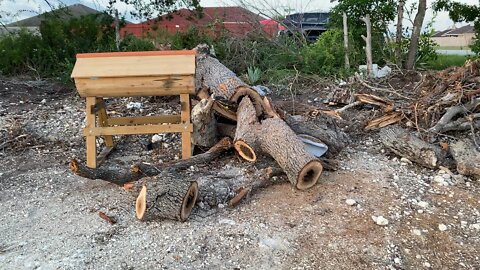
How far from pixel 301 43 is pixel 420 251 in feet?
20.4

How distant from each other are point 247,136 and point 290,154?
500 mm

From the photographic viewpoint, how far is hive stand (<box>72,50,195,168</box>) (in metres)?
4.25

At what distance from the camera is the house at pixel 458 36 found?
9245mm

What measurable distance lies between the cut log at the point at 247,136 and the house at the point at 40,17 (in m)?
5.47

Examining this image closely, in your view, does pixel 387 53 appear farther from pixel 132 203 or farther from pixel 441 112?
pixel 132 203

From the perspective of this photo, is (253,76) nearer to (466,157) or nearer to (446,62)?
(466,157)

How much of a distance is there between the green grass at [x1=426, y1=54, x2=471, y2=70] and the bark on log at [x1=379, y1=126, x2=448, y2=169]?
4527mm

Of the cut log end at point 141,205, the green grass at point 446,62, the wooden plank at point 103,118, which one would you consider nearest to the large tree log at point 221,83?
the wooden plank at point 103,118

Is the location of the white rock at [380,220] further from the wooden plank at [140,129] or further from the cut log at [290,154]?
the wooden plank at [140,129]

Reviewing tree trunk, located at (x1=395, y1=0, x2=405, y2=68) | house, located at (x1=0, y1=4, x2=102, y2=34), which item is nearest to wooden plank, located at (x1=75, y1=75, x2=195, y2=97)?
house, located at (x1=0, y1=4, x2=102, y2=34)

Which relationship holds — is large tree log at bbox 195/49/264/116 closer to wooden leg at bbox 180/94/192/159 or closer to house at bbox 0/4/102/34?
wooden leg at bbox 180/94/192/159

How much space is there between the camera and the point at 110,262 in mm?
2926

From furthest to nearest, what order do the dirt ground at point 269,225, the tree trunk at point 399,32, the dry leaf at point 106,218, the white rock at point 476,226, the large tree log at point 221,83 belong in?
the tree trunk at point 399,32
the large tree log at point 221,83
the dry leaf at point 106,218
the white rock at point 476,226
the dirt ground at point 269,225

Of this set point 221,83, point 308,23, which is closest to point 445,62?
point 308,23
